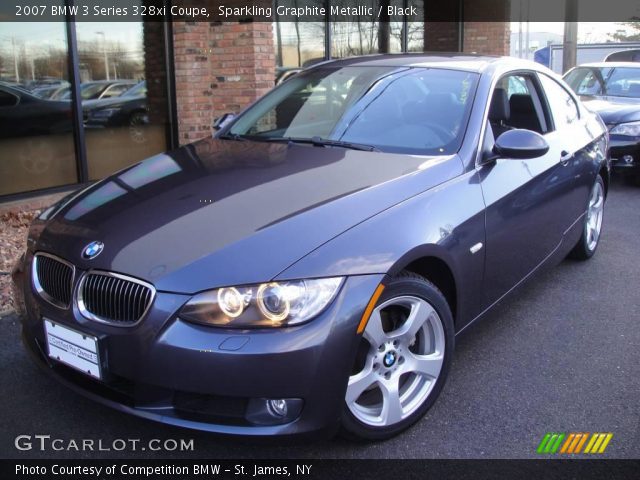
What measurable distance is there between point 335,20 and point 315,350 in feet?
29.3

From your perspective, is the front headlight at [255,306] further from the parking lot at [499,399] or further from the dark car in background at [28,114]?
the dark car in background at [28,114]

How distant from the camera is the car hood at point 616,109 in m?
8.33

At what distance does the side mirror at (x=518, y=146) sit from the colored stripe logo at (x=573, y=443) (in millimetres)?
1384

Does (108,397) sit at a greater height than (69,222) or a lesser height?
lesser

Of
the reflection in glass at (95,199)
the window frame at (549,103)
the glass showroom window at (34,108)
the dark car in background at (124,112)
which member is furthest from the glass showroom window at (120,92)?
the window frame at (549,103)

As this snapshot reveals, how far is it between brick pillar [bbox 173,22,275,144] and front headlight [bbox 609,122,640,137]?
445 cm

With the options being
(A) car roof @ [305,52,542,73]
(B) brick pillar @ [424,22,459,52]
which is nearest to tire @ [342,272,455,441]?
(A) car roof @ [305,52,542,73]

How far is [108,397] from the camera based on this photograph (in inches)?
97.1

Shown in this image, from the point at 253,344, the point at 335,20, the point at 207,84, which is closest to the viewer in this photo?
the point at 253,344

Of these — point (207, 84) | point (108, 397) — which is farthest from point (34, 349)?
point (207, 84)

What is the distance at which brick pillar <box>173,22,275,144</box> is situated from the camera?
24.9 feet

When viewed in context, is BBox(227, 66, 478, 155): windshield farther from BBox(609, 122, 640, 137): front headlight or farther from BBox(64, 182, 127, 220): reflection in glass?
BBox(609, 122, 640, 137): front headlight

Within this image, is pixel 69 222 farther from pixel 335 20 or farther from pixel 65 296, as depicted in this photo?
pixel 335 20

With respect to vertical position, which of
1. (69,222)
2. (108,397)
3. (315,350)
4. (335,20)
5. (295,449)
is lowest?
(295,449)
